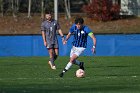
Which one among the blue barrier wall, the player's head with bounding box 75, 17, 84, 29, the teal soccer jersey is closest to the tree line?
the blue barrier wall

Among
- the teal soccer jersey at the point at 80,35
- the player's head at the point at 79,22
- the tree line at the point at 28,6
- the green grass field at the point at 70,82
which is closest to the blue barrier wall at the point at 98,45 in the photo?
the green grass field at the point at 70,82

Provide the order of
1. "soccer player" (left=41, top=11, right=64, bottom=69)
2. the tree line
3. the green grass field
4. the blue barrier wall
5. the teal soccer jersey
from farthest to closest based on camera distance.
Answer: the tree line, the blue barrier wall, "soccer player" (left=41, top=11, right=64, bottom=69), the teal soccer jersey, the green grass field

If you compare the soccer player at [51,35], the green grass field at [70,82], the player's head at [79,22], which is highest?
the player's head at [79,22]

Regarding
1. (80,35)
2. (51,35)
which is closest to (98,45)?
(51,35)

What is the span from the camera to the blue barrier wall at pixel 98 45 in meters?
36.0

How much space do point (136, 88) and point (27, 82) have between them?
3.49 meters

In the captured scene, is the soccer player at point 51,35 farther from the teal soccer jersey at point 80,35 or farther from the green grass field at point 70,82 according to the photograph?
the teal soccer jersey at point 80,35

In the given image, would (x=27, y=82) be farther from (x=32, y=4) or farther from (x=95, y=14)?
(x=32, y=4)

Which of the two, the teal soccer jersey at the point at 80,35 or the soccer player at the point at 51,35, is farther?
the soccer player at the point at 51,35

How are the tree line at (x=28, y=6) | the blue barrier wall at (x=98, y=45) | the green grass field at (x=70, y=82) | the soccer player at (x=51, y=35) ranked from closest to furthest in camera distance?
Answer: the green grass field at (x=70, y=82) < the soccer player at (x=51, y=35) < the blue barrier wall at (x=98, y=45) < the tree line at (x=28, y=6)

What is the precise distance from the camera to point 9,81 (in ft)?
58.8

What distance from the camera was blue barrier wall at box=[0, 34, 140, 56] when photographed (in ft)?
118

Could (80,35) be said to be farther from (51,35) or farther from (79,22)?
(51,35)

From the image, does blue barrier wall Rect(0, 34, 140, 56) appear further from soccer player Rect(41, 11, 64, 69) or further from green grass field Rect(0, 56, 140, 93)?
green grass field Rect(0, 56, 140, 93)
